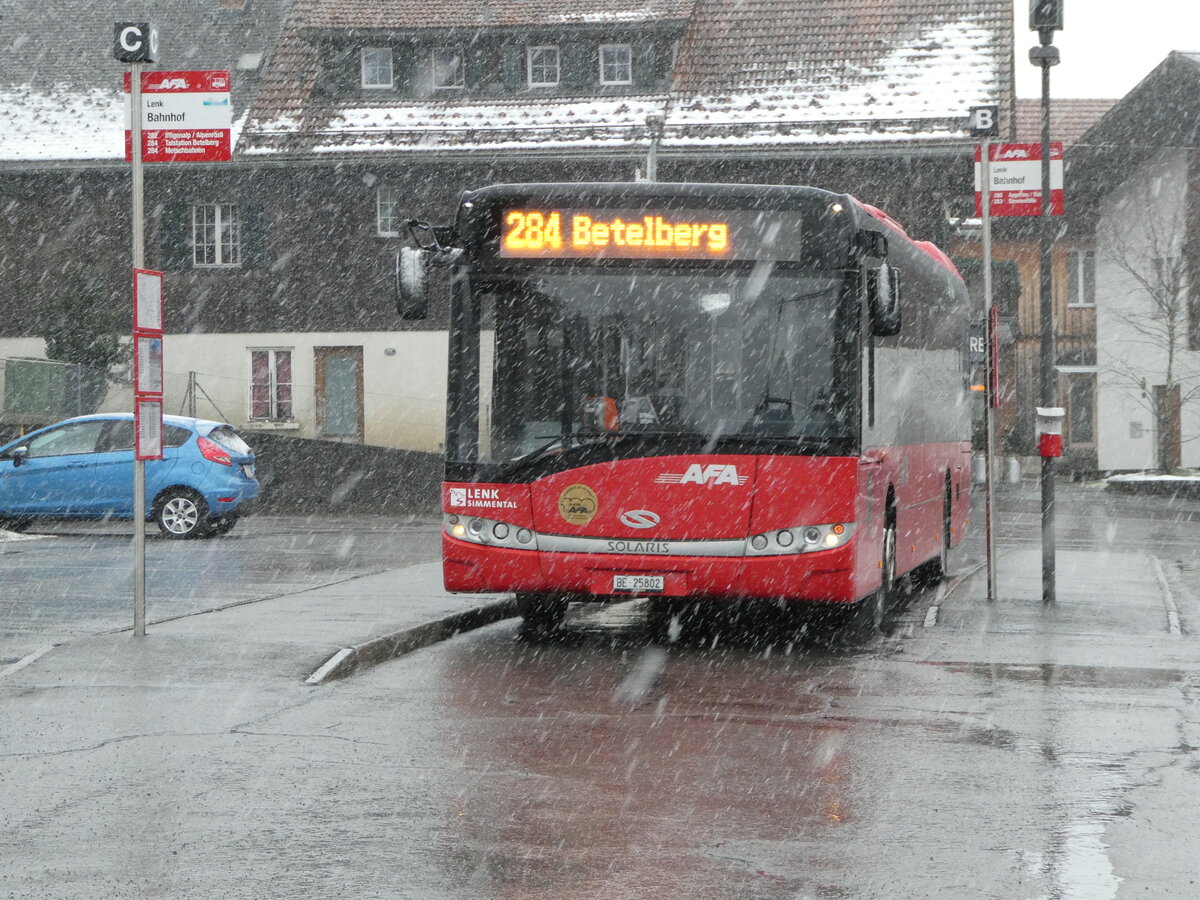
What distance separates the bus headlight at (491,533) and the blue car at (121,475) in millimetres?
12540

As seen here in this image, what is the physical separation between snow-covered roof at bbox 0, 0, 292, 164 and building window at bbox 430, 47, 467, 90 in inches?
156

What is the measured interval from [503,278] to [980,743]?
507cm

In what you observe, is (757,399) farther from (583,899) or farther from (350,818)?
(583,899)

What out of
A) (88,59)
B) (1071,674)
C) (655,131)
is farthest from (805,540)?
(88,59)

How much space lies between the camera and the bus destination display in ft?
41.4

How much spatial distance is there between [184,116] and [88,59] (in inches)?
1305

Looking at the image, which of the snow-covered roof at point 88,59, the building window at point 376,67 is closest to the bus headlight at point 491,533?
the snow-covered roof at point 88,59

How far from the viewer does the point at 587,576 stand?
1256 cm

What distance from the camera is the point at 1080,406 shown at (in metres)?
56.9

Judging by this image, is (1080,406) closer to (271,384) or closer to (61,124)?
(271,384)

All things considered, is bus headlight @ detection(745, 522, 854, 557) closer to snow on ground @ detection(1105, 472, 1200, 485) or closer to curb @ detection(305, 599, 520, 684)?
curb @ detection(305, 599, 520, 684)

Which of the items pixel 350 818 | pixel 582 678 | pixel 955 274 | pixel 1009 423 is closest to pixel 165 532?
pixel 955 274

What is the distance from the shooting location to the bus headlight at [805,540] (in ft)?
40.5

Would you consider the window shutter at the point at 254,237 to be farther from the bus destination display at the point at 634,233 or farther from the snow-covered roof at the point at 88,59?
the bus destination display at the point at 634,233
